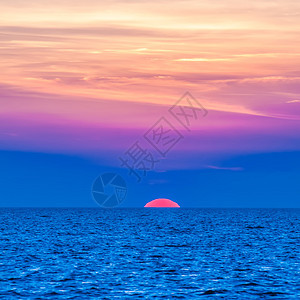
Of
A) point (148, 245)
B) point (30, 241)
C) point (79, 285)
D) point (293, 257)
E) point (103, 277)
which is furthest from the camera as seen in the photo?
point (30, 241)

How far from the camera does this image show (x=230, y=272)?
5088cm

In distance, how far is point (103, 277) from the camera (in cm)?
4756

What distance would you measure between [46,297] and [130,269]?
558 inches

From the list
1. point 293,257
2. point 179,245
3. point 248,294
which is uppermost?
point 179,245

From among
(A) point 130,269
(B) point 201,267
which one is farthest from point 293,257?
(A) point 130,269

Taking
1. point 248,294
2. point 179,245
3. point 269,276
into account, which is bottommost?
point 248,294

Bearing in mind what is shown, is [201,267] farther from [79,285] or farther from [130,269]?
[79,285]

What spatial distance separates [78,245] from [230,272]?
31.5 m

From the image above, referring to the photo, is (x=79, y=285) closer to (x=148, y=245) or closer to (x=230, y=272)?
(x=230, y=272)

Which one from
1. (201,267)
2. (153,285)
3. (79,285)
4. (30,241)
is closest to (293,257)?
(201,267)

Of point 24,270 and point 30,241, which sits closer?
point 24,270

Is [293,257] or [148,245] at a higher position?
[148,245]

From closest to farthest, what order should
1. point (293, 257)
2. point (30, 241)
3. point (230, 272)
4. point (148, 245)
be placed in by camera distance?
point (230, 272), point (293, 257), point (148, 245), point (30, 241)

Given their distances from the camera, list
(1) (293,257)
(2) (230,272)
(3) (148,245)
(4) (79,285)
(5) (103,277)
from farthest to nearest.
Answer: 1. (3) (148,245)
2. (1) (293,257)
3. (2) (230,272)
4. (5) (103,277)
5. (4) (79,285)
